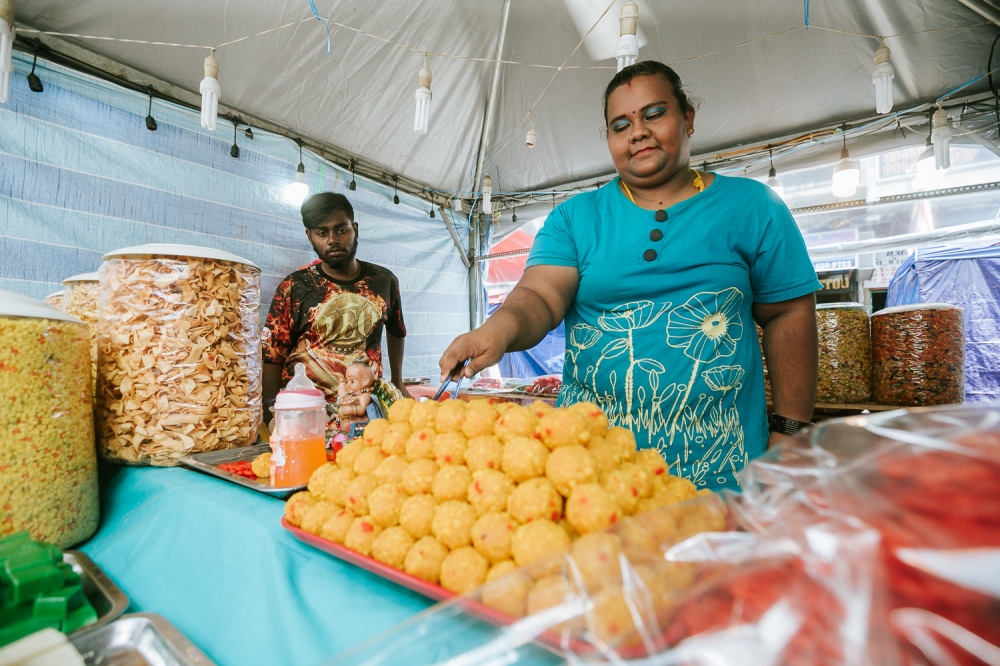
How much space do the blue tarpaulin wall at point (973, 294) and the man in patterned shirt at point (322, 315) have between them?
436cm

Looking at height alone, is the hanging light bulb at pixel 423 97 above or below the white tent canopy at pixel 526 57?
below

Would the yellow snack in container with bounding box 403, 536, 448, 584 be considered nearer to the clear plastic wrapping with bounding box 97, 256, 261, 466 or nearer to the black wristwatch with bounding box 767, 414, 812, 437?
the clear plastic wrapping with bounding box 97, 256, 261, 466

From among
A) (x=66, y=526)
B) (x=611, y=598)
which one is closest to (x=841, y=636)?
(x=611, y=598)

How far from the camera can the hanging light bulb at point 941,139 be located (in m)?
2.77

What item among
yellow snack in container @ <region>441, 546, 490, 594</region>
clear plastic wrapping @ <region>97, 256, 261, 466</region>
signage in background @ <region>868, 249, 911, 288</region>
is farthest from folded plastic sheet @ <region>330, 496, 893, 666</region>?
signage in background @ <region>868, 249, 911, 288</region>

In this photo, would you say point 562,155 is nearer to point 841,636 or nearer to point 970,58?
point 970,58

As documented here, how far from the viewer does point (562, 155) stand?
430 centimetres

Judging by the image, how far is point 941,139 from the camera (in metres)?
2.77

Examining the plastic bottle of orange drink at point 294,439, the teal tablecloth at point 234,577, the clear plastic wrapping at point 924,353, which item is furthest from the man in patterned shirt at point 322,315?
the clear plastic wrapping at point 924,353

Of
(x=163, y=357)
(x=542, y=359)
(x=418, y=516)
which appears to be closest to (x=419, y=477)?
(x=418, y=516)

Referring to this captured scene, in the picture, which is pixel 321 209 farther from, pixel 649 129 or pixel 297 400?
pixel 649 129

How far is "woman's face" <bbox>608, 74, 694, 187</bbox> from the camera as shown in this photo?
1339mm

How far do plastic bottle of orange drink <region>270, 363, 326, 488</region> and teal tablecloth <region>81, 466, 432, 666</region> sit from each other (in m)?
0.08

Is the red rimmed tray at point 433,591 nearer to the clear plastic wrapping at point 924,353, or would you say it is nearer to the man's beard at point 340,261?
the man's beard at point 340,261
